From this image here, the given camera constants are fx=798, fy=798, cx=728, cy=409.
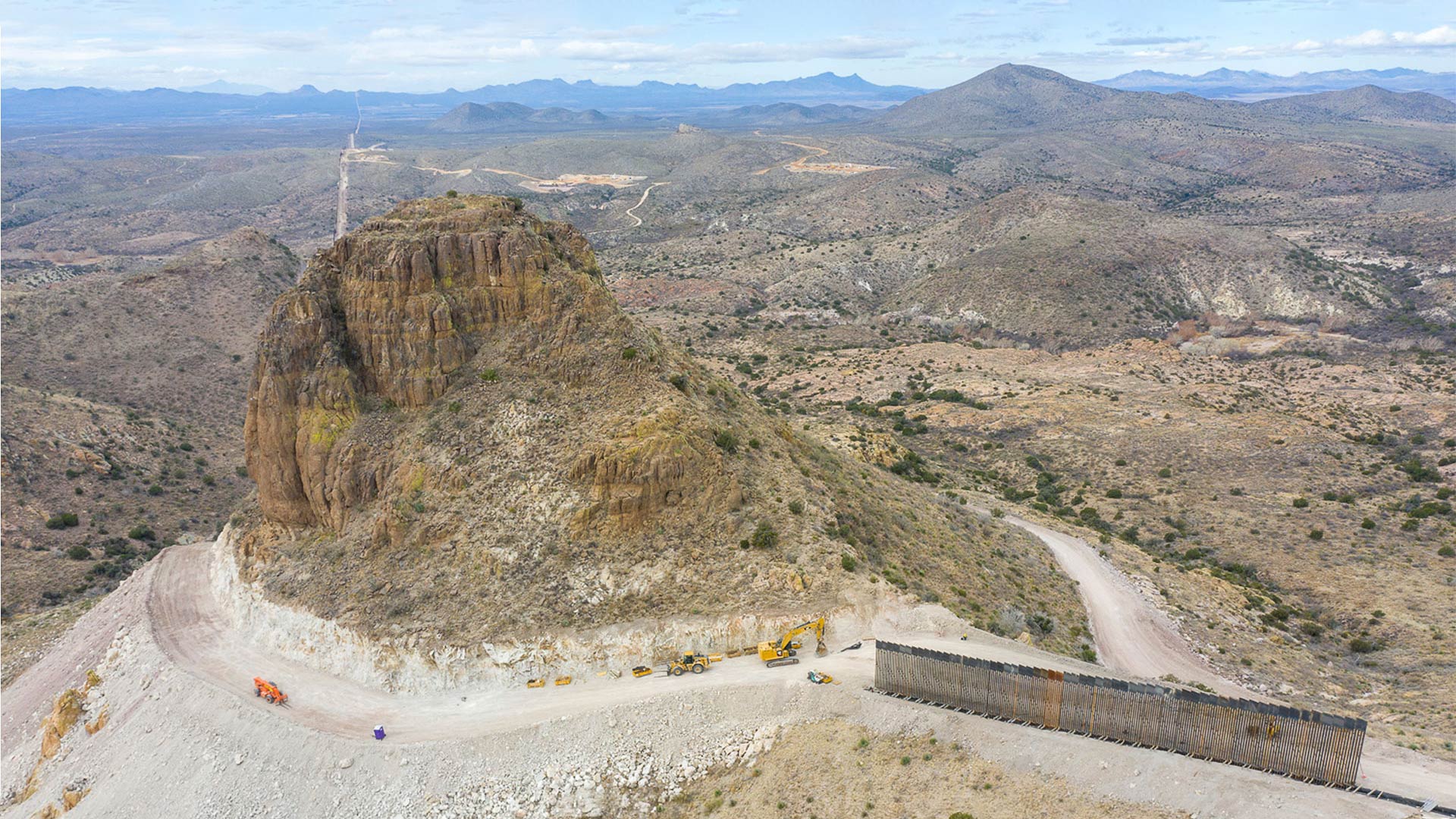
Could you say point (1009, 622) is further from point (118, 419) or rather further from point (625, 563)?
point (118, 419)

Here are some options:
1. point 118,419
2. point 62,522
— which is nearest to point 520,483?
point 62,522

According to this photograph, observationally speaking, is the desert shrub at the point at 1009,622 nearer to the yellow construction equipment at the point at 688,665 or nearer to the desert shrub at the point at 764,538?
the desert shrub at the point at 764,538

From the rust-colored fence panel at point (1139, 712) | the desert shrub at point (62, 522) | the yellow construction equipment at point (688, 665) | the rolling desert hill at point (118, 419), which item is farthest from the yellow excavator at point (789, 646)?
the desert shrub at point (62, 522)

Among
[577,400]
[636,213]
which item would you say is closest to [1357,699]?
[577,400]

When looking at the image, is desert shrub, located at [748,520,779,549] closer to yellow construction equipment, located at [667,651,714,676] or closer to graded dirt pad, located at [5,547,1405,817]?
graded dirt pad, located at [5,547,1405,817]

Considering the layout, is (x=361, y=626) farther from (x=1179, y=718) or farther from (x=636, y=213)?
(x=636, y=213)
